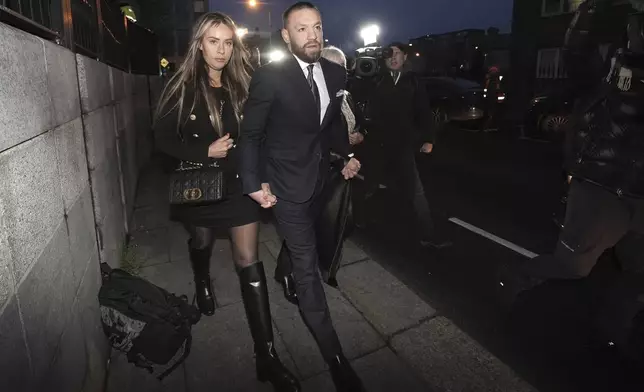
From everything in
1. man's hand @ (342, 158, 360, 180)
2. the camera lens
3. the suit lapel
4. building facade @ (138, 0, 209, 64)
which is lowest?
man's hand @ (342, 158, 360, 180)

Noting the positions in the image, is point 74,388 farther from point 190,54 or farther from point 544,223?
point 544,223

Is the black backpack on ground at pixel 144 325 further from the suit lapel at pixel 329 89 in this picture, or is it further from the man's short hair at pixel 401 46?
the man's short hair at pixel 401 46

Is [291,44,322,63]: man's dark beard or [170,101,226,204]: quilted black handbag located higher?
[291,44,322,63]: man's dark beard

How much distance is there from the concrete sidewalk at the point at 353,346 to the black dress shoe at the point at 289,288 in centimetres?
5

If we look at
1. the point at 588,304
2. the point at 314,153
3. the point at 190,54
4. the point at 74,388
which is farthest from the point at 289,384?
the point at 588,304

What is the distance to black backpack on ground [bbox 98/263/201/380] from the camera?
8.48 feet

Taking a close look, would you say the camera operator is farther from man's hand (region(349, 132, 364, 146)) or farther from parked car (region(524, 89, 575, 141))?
parked car (region(524, 89, 575, 141))

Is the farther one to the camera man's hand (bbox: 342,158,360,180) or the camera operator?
the camera operator

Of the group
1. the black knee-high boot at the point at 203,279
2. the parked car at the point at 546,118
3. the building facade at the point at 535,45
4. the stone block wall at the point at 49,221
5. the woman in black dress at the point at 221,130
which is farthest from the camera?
the building facade at the point at 535,45

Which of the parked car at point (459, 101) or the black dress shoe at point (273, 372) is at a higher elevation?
the parked car at point (459, 101)

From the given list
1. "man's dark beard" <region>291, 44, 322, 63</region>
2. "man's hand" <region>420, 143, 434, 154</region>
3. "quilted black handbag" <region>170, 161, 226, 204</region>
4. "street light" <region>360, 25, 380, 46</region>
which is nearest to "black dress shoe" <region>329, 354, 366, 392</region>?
"quilted black handbag" <region>170, 161, 226, 204</region>

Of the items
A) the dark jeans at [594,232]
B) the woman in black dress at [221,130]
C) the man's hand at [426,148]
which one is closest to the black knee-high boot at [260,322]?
the woman in black dress at [221,130]

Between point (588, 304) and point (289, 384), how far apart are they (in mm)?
2571

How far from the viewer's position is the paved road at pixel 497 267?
2838mm
